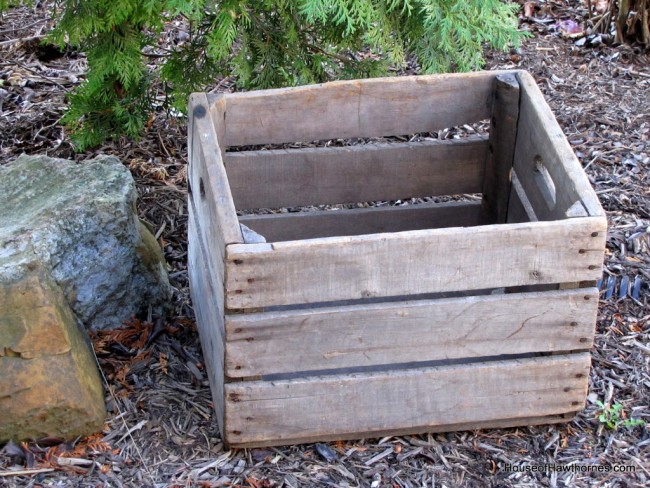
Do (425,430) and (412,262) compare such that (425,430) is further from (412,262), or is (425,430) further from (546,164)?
(546,164)

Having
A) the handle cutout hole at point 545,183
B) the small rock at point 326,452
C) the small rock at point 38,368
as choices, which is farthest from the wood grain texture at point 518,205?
the small rock at point 38,368

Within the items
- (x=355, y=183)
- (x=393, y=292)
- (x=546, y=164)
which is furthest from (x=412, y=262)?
(x=355, y=183)

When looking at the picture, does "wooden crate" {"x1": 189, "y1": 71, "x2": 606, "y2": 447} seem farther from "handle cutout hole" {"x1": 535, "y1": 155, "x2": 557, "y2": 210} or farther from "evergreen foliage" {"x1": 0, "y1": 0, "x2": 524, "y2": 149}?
"evergreen foliage" {"x1": 0, "y1": 0, "x2": 524, "y2": 149}

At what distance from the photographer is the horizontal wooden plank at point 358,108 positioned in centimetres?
353

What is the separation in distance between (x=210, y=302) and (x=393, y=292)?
2.11ft

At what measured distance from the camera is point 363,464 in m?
3.13

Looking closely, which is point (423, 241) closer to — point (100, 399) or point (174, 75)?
point (100, 399)

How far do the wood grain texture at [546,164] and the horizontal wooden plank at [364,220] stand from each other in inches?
14.9

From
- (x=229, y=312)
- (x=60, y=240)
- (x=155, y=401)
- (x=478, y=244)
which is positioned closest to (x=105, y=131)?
(x=60, y=240)

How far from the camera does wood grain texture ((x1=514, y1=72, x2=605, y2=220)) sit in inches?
119

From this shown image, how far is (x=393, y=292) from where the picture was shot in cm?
289

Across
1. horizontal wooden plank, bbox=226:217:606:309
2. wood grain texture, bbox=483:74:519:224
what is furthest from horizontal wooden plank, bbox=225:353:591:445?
wood grain texture, bbox=483:74:519:224

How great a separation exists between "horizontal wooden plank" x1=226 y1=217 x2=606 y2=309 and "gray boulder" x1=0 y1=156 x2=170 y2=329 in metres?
0.78

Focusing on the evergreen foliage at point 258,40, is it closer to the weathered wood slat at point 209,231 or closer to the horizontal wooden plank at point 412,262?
the weathered wood slat at point 209,231
